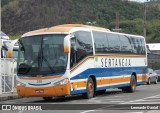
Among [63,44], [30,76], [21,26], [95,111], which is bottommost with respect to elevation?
[95,111]

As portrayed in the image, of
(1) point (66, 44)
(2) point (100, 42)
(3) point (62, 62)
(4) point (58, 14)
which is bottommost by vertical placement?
(3) point (62, 62)

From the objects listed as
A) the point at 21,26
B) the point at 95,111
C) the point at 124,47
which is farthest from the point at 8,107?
the point at 21,26

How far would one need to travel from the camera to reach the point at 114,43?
25797 millimetres

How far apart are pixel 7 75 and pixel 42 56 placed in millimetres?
6486

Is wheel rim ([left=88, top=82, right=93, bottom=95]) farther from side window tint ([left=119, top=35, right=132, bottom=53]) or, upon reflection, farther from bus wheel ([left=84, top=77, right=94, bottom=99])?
side window tint ([left=119, top=35, right=132, bottom=53])

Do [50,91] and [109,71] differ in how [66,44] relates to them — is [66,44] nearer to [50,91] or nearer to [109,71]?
[50,91]

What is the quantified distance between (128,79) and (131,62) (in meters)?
1.13

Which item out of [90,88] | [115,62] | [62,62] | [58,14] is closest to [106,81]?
[115,62]

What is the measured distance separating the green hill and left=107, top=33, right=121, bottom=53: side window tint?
61052 millimetres

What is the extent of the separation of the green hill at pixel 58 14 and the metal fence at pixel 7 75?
Answer: 60.3 m

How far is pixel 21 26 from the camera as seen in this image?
3615 inches

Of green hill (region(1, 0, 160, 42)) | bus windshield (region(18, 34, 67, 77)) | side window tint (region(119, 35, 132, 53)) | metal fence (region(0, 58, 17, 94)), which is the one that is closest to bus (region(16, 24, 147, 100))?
bus windshield (region(18, 34, 67, 77))

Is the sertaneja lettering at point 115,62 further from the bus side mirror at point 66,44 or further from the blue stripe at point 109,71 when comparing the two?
the bus side mirror at point 66,44

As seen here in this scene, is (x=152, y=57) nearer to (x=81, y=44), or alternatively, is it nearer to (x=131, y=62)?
(x=131, y=62)
